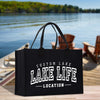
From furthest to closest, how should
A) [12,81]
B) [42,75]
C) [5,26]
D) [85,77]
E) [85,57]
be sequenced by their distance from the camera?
[5,26]
[85,57]
[85,77]
[12,81]
[42,75]

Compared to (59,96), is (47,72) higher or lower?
higher

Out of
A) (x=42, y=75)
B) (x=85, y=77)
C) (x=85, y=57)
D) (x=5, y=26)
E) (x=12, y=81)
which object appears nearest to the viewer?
(x=42, y=75)

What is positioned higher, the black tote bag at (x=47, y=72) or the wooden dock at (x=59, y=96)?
the black tote bag at (x=47, y=72)

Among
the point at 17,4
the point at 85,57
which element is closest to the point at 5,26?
the point at 17,4

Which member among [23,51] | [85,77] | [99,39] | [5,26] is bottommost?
[5,26]

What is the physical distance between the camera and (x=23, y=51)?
4.55 feet

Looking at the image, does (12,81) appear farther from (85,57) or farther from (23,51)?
(85,57)

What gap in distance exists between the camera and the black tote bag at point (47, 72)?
1.38 m

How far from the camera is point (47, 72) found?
4.54 ft

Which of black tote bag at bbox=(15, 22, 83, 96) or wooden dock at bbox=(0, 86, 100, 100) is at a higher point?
black tote bag at bbox=(15, 22, 83, 96)

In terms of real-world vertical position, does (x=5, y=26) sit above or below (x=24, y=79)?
below

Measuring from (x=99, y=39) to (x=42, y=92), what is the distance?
15.5 ft

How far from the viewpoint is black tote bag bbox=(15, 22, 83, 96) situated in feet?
4.54

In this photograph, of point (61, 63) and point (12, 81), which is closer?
point (61, 63)
